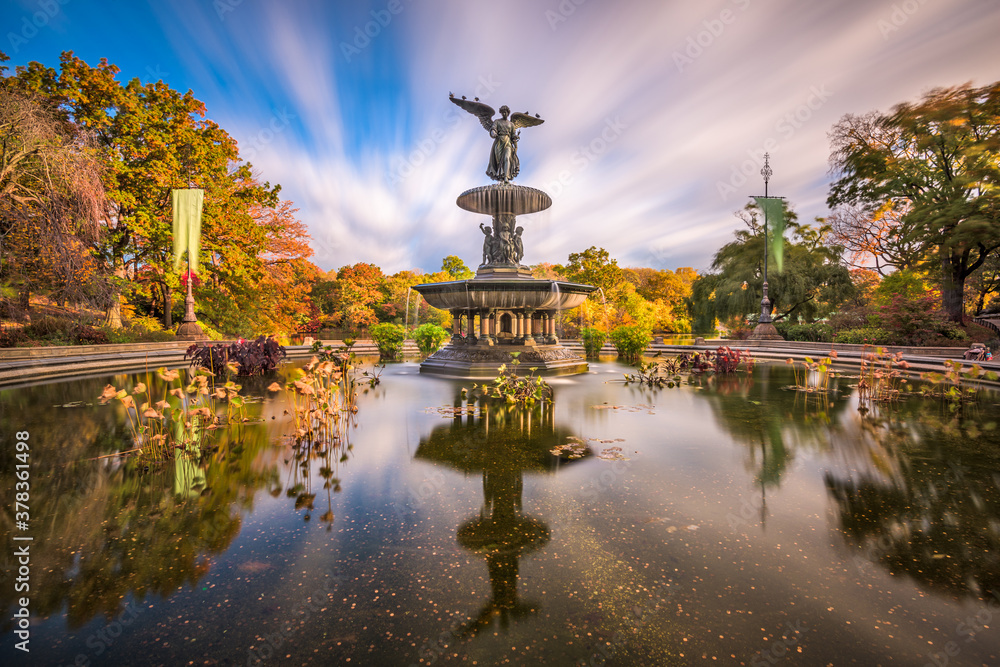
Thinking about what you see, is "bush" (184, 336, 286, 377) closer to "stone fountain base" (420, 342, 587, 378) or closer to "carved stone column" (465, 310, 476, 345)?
"stone fountain base" (420, 342, 587, 378)

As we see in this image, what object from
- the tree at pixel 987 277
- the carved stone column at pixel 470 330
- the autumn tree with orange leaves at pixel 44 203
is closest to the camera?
the autumn tree with orange leaves at pixel 44 203

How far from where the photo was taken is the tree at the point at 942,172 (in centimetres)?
1662

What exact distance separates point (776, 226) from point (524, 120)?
23.4 metres

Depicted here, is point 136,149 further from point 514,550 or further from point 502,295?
point 514,550

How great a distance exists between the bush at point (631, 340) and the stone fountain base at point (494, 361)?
3532 millimetres

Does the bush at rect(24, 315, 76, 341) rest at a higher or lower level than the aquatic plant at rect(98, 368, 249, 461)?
higher

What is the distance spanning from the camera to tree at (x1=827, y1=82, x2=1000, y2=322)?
16.6 meters

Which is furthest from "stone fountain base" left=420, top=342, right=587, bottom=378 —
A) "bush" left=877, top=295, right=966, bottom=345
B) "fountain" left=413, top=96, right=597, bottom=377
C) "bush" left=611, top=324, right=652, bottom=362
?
"bush" left=877, top=295, right=966, bottom=345

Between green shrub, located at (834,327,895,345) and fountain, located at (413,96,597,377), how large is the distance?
13.2 metres

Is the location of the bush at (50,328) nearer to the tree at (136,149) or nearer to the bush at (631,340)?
the tree at (136,149)

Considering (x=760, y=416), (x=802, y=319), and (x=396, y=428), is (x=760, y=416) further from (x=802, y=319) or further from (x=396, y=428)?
(x=802, y=319)

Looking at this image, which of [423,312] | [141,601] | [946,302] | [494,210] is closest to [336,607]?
[141,601]

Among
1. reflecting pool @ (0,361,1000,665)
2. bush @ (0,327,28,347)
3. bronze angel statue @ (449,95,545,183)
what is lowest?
reflecting pool @ (0,361,1000,665)

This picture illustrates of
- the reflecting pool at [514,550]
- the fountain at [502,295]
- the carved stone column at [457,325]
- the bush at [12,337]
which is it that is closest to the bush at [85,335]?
the bush at [12,337]
